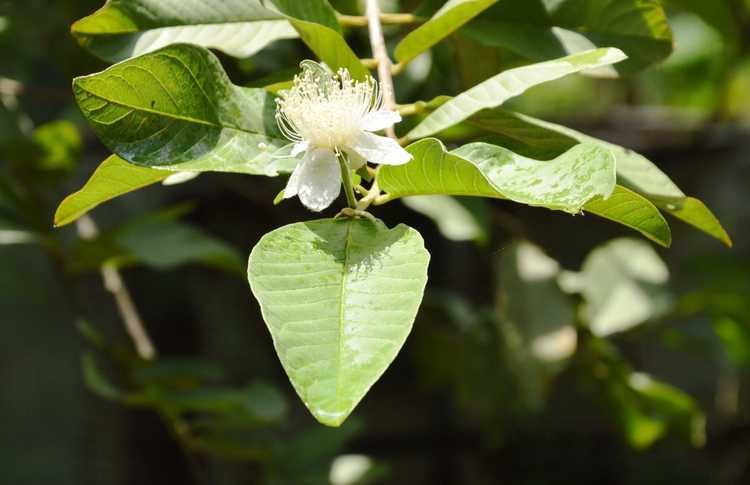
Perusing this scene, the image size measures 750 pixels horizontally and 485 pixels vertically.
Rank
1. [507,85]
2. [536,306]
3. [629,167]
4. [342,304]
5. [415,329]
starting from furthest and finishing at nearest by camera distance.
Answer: [415,329] < [536,306] < [629,167] < [507,85] < [342,304]

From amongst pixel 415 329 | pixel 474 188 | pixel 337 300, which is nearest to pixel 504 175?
pixel 474 188

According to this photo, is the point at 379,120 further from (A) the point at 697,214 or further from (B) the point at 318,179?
(A) the point at 697,214

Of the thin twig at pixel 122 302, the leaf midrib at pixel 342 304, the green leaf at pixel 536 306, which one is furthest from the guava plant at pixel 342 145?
the thin twig at pixel 122 302

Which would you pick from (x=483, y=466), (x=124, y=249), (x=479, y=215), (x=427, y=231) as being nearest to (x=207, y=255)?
(x=124, y=249)

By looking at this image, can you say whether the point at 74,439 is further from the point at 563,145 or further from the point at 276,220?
the point at 563,145

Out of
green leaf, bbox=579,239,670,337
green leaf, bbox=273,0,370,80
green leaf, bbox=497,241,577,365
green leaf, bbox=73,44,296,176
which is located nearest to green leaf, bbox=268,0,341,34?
green leaf, bbox=273,0,370,80

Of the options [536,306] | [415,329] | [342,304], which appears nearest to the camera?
[342,304]

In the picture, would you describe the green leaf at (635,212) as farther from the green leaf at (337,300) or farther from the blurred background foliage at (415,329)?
the blurred background foliage at (415,329)

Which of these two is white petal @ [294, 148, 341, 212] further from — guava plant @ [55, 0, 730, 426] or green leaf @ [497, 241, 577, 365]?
green leaf @ [497, 241, 577, 365]
